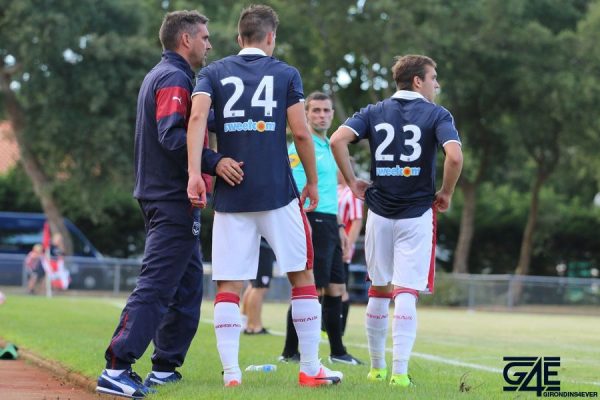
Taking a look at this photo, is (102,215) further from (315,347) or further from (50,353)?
(315,347)

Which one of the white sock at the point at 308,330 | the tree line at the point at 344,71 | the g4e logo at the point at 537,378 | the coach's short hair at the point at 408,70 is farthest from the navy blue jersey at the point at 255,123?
the tree line at the point at 344,71

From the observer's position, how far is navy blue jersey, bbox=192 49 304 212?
6.90m

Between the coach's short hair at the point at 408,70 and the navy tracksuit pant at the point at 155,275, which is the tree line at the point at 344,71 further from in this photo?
the navy tracksuit pant at the point at 155,275

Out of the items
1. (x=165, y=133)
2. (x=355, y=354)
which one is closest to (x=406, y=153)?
(x=165, y=133)

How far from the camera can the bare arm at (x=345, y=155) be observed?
773 centimetres

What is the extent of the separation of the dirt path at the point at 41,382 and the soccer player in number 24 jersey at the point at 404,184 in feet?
6.33

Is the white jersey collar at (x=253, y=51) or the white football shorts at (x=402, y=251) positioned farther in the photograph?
the white football shorts at (x=402, y=251)

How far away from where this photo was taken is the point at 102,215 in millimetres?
39875

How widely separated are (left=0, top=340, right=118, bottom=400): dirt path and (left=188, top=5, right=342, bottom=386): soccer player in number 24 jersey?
3.51 ft

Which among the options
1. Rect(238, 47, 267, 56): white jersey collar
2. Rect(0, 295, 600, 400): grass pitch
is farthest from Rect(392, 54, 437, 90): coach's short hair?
Rect(0, 295, 600, 400): grass pitch

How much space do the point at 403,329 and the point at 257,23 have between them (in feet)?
7.12

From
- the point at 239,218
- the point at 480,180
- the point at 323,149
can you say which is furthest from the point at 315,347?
the point at 480,180

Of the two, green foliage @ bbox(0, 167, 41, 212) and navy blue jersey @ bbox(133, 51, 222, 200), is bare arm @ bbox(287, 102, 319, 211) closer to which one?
navy blue jersey @ bbox(133, 51, 222, 200)

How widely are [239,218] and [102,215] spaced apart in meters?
33.5
